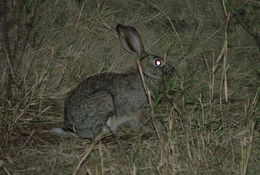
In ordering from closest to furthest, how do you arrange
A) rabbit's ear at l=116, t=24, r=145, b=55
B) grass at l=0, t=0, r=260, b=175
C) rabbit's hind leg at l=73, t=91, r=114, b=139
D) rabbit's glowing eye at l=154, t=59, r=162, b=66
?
grass at l=0, t=0, r=260, b=175, rabbit's hind leg at l=73, t=91, r=114, b=139, rabbit's ear at l=116, t=24, r=145, b=55, rabbit's glowing eye at l=154, t=59, r=162, b=66

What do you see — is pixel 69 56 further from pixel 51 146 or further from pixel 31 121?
pixel 51 146

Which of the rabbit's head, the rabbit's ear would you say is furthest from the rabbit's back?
the rabbit's ear

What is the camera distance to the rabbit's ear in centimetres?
390

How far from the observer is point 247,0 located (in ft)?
16.9

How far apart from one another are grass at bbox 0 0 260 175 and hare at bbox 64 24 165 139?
16 cm

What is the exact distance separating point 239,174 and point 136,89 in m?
1.58

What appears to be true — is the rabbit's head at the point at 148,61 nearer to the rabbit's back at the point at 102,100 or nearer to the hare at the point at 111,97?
the hare at the point at 111,97

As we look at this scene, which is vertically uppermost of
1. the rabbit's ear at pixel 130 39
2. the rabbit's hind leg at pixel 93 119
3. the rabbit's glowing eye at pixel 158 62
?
the rabbit's ear at pixel 130 39

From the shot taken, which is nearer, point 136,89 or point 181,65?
point 136,89

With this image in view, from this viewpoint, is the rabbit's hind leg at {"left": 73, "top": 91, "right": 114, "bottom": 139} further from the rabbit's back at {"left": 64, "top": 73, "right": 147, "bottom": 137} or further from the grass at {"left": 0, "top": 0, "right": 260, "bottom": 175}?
the grass at {"left": 0, "top": 0, "right": 260, "bottom": 175}

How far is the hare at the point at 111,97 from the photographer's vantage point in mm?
3760

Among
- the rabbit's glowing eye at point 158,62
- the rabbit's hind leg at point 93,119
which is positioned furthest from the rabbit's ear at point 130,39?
the rabbit's hind leg at point 93,119

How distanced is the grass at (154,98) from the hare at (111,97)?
156 millimetres

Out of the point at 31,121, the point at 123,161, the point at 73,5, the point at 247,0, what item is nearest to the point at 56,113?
the point at 31,121
